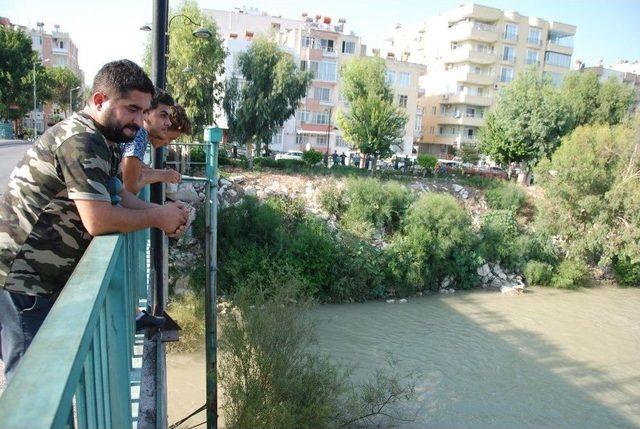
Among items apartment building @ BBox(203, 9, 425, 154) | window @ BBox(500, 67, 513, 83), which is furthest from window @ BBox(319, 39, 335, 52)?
window @ BBox(500, 67, 513, 83)

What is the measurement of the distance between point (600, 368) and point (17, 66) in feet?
127

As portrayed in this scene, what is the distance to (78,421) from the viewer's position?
1180 mm

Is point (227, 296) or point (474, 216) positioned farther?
point (474, 216)

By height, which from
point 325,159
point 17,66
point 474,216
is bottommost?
point 474,216

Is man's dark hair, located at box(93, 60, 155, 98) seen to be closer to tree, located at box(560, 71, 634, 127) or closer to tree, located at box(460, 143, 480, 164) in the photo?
tree, located at box(560, 71, 634, 127)

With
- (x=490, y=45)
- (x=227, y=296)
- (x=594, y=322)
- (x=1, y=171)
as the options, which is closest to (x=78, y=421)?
(x=227, y=296)

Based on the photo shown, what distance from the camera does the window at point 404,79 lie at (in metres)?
41.5

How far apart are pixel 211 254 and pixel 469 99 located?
4093cm

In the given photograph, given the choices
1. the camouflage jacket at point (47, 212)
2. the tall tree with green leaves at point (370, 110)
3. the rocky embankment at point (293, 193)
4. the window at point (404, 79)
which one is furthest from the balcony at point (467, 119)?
the camouflage jacket at point (47, 212)

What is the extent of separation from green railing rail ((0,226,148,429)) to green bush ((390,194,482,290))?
1571cm

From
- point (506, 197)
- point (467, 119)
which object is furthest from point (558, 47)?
point (506, 197)

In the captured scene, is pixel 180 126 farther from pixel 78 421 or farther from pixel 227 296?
pixel 227 296

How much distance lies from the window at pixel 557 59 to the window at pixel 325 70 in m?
22.8

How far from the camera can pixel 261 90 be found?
2444cm
